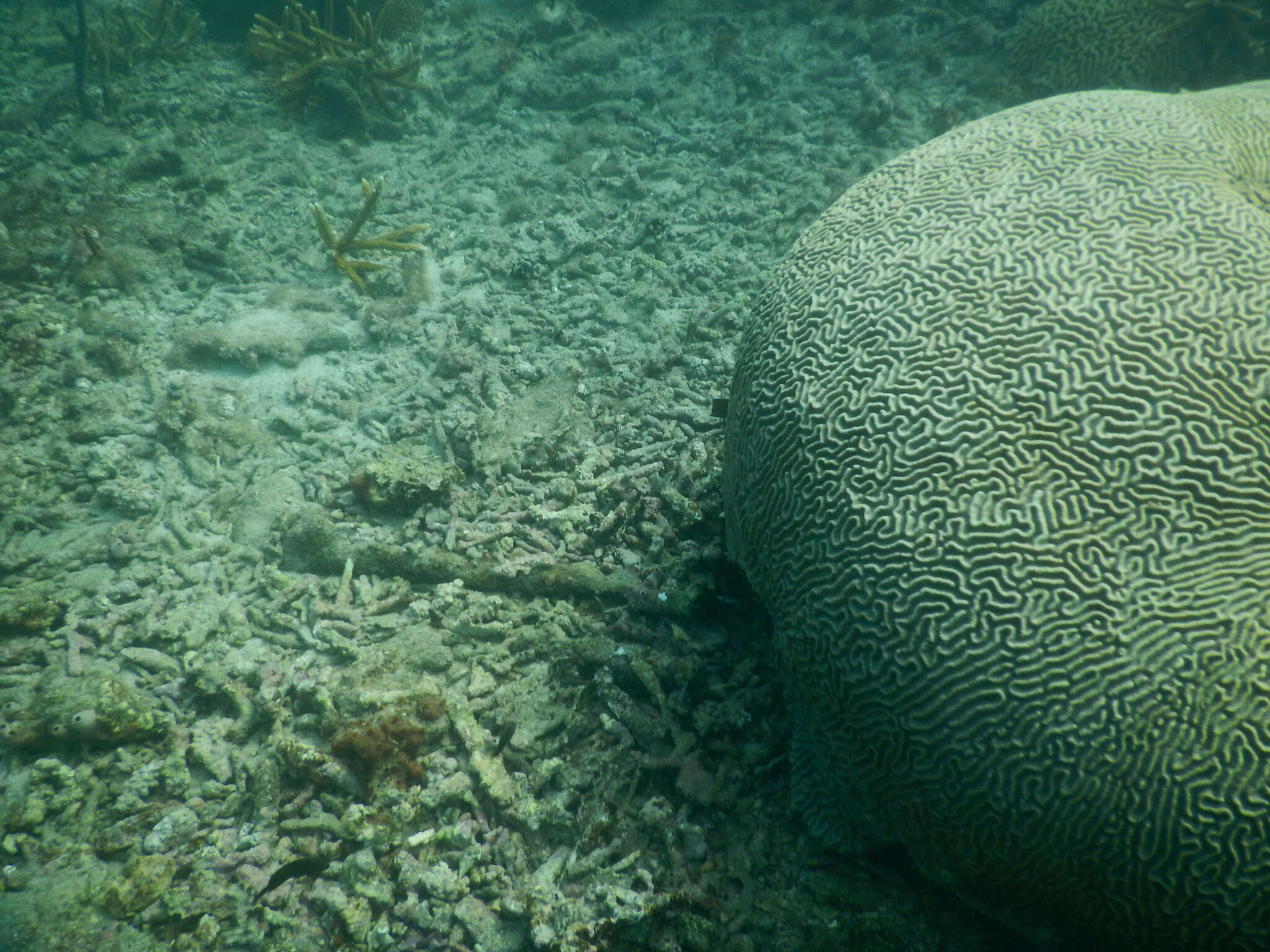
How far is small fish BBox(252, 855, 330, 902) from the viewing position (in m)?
2.78

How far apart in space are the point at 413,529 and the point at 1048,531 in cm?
340

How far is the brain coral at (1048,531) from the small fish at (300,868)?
2.20 m

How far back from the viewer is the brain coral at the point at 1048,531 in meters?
2.01

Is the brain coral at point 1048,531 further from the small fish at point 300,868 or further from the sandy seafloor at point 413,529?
the small fish at point 300,868

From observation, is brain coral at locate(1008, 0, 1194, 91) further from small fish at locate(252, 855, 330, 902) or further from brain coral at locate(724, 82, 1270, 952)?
small fish at locate(252, 855, 330, 902)

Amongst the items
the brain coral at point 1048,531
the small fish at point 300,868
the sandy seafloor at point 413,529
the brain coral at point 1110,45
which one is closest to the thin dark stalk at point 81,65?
the sandy seafloor at point 413,529

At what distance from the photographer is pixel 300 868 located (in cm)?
279

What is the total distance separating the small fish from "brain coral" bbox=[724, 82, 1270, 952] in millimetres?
2205

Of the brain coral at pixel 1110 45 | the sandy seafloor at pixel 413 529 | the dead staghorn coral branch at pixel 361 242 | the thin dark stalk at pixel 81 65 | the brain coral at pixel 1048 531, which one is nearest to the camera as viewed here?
the brain coral at pixel 1048 531

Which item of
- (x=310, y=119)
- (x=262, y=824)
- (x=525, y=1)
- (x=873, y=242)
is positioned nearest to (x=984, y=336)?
(x=873, y=242)

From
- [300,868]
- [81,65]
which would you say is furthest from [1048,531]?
[81,65]

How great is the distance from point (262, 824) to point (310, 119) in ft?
27.1

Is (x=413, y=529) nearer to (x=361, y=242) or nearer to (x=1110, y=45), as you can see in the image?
(x=361, y=242)

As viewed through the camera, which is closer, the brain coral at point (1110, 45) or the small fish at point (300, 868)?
the small fish at point (300, 868)
